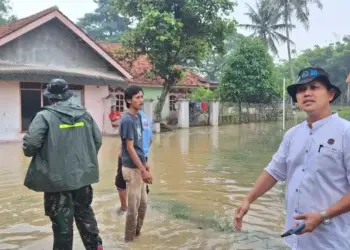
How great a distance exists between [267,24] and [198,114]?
19.7 metres

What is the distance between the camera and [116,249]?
4.44 metres

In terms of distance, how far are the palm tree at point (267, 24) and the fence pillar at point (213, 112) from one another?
698 inches

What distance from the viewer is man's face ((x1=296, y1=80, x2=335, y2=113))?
2303 mm

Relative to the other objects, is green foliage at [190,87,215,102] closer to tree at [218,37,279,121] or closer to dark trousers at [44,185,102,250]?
tree at [218,37,279,121]

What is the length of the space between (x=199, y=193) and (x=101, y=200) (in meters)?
1.77

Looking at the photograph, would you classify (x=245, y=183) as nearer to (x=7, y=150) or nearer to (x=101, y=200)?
(x=101, y=200)

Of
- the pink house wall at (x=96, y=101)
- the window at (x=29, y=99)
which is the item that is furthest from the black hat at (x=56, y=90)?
the pink house wall at (x=96, y=101)

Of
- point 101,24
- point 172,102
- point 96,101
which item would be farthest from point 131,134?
point 101,24

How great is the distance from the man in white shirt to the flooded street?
2.42 meters

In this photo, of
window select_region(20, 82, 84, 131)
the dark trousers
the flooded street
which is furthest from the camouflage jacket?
window select_region(20, 82, 84, 131)

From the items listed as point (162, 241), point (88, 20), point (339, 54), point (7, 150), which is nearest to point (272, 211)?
point (162, 241)

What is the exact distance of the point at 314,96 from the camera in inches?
90.9

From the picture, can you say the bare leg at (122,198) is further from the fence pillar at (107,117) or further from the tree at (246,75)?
the tree at (246,75)

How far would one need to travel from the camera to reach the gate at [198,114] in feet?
76.8
